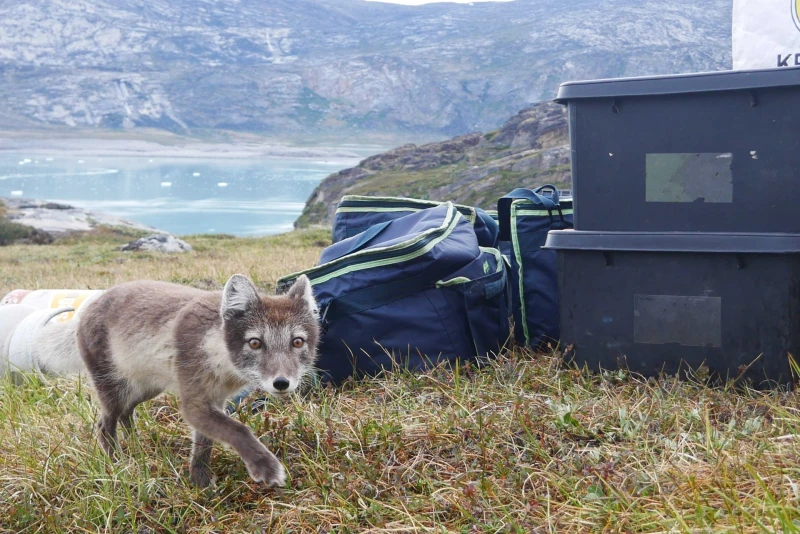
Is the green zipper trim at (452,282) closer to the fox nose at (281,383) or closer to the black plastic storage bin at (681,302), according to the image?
the black plastic storage bin at (681,302)

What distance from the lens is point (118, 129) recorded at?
577 feet

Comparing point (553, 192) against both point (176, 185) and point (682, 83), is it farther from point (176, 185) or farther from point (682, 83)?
point (176, 185)

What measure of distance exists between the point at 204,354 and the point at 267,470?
622 millimetres

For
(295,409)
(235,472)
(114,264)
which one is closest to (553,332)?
(295,409)

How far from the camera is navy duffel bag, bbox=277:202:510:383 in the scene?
441 centimetres

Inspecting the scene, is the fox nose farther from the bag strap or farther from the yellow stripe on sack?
the yellow stripe on sack

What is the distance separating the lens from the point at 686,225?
395 centimetres

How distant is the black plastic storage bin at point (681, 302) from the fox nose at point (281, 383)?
5.94 ft

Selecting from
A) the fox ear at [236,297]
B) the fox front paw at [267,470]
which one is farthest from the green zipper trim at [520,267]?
the fox front paw at [267,470]

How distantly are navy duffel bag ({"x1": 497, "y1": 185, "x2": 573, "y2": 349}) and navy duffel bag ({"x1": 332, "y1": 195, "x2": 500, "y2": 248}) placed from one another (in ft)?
1.64

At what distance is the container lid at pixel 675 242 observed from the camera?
374 cm

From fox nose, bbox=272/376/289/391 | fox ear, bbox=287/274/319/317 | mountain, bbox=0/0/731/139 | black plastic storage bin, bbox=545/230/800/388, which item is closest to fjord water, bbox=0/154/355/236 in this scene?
mountain, bbox=0/0/731/139

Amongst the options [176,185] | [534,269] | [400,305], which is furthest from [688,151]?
[176,185]

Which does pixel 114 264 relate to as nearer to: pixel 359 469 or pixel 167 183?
pixel 359 469
